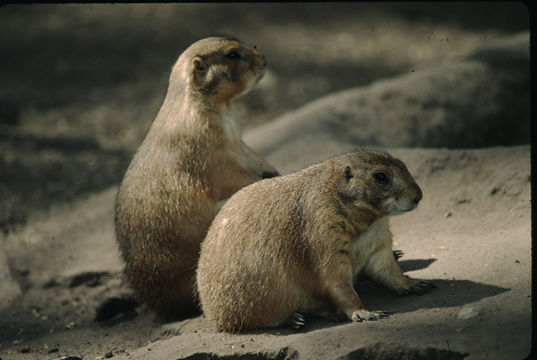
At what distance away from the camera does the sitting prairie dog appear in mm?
4539

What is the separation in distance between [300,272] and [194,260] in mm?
1539

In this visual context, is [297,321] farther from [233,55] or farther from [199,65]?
[233,55]

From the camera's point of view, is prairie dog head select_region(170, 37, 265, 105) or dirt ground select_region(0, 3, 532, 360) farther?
prairie dog head select_region(170, 37, 265, 105)

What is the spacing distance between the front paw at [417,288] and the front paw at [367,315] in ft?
1.30

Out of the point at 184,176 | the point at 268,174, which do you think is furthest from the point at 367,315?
the point at 268,174

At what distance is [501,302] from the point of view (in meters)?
4.12

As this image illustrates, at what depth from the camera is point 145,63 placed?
13.8m

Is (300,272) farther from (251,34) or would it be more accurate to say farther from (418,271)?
(251,34)

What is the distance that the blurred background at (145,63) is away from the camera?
10250 mm

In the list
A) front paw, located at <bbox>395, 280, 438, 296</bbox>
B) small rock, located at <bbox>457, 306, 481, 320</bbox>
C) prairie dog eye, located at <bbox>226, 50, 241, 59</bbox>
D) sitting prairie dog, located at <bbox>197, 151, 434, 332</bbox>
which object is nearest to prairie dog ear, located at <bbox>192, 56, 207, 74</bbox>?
prairie dog eye, located at <bbox>226, 50, 241, 59</bbox>

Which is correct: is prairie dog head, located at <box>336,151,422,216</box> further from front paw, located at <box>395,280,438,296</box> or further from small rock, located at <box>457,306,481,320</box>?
small rock, located at <box>457,306,481,320</box>

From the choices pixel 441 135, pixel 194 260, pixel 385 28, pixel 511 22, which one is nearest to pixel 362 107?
pixel 441 135

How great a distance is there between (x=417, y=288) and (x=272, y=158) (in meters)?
3.65

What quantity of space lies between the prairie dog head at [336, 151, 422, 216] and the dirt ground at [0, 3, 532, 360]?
0.68 metres
